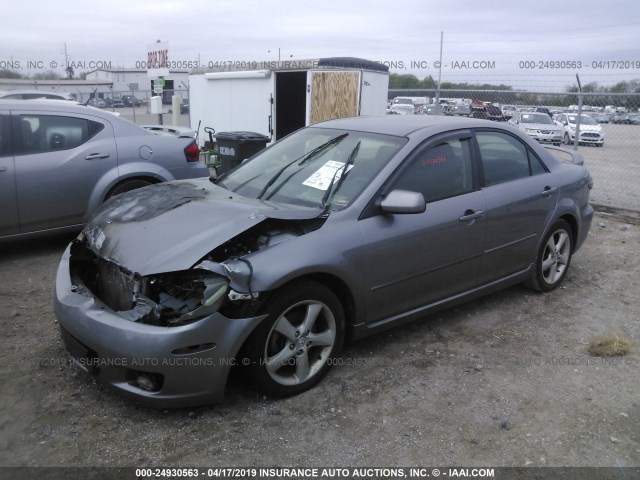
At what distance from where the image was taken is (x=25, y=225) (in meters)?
5.45

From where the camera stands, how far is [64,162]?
559 cm

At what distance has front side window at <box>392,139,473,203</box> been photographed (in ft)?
12.5

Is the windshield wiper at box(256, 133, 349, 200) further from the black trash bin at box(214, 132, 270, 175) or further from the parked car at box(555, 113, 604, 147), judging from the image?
the parked car at box(555, 113, 604, 147)

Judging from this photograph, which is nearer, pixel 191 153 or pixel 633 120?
pixel 191 153

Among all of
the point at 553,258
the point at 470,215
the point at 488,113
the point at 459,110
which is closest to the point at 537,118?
the point at 488,113

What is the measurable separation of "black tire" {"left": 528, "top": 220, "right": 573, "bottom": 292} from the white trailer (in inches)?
249

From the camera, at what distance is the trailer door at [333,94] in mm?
10711

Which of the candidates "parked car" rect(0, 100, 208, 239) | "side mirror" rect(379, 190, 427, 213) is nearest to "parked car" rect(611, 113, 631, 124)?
"parked car" rect(0, 100, 208, 239)

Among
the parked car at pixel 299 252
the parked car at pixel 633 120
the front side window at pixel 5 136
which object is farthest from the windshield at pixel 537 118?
the front side window at pixel 5 136

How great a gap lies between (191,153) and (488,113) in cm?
917

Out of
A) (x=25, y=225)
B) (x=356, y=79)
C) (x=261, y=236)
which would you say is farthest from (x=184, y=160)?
(x=356, y=79)

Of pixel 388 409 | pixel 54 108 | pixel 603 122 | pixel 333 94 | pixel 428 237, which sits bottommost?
pixel 388 409

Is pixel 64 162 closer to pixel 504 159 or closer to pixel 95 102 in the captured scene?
pixel 504 159

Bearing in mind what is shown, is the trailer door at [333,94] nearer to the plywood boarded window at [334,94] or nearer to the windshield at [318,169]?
the plywood boarded window at [334,94]
